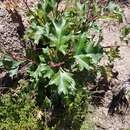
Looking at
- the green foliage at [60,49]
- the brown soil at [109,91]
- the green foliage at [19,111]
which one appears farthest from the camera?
the brown soil at [109,91]

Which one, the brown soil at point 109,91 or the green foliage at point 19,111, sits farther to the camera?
the brown soil at point 109,91

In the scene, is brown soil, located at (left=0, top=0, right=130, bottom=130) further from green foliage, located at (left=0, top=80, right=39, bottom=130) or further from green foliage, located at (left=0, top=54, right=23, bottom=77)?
green foliage, located at (left=0, top=80, right=39, bottom=130)

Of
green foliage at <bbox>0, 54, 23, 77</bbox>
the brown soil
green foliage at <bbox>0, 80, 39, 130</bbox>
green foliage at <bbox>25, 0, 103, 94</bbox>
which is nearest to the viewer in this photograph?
green foliage at <bbox>25, 0, 103, 94</bbox>

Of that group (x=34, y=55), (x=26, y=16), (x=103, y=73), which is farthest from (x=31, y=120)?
(x=26, y=16)

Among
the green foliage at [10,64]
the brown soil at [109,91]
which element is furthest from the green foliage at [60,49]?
the brown soil at [109,91]

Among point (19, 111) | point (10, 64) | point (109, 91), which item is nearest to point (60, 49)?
point (10, 64)

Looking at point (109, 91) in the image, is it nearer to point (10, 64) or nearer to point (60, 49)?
point (60, 49)

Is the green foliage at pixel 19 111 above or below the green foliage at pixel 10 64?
below

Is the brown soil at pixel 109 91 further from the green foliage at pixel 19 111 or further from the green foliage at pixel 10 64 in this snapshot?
the green foliage at pixel 19 111

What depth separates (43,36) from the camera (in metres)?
3.82

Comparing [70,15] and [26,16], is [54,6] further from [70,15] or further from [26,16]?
[26,16]

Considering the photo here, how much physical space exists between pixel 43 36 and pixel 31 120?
0.78 metres

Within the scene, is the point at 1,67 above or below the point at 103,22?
below

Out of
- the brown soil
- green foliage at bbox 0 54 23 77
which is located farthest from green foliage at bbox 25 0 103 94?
the brown soil
